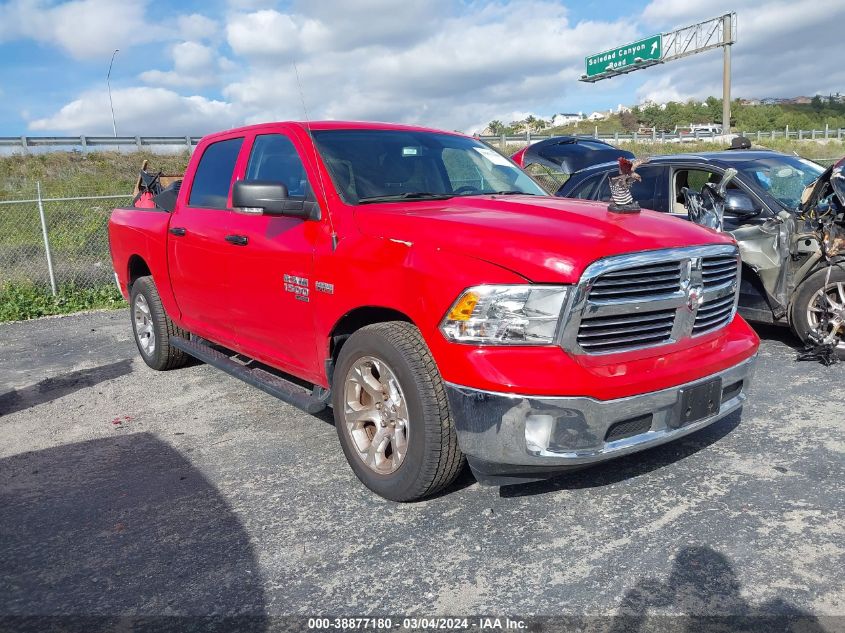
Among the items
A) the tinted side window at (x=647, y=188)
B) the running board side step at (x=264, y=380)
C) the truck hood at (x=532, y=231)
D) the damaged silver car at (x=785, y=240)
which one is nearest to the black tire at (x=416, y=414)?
the truck hood at (x=532, y=231)

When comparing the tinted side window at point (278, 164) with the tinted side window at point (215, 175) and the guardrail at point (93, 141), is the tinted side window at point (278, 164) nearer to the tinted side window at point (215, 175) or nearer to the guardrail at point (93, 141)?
the tinted side window at point (215, 175)

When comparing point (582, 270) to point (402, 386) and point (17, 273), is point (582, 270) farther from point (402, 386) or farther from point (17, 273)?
point (17, 273)

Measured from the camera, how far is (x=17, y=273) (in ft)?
34.1

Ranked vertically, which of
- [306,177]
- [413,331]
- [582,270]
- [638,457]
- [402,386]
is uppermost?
[306,177]

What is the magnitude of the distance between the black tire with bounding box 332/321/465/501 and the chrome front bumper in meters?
0.11

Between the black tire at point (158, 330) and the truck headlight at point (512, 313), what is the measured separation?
3563mm

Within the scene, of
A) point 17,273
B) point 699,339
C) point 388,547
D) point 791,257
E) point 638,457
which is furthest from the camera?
point 17,273

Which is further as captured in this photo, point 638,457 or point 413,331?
point 638,457

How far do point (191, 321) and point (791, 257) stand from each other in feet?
16.0

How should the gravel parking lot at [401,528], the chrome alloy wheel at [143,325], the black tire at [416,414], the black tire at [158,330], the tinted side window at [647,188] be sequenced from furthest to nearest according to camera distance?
the tinted side window at [647,188] → the chrome alloy wheel at [143,325] → the black tire at [158,330] → the black tire at [416,414] → the gravel parking lot at [401,528]

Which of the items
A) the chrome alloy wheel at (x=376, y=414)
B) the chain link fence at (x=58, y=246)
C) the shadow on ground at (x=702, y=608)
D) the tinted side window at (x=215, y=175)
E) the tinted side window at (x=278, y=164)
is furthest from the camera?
the chain link fence at (x=58, y=246)

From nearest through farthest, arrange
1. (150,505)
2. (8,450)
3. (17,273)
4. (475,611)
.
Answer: (475,611) → (150,505) → (8,450) → (17,273)

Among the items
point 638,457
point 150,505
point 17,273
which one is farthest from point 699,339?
point 17,273

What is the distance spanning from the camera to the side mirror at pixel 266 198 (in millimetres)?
3484
